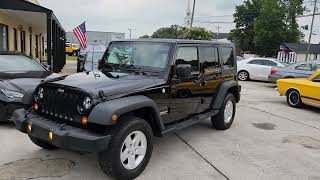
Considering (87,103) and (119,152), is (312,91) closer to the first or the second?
(119,152)

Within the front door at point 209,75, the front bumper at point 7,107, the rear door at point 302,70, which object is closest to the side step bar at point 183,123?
the front door at point 209,75

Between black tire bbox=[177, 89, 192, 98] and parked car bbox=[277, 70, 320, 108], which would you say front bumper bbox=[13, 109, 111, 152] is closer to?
black tire bbox=[177, 89, 192, 98]

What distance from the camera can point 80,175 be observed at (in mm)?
4664

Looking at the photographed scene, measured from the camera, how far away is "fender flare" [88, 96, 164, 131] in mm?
4051

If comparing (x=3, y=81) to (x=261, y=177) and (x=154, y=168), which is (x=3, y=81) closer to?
(x=154, y=168)

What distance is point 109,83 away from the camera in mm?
4664

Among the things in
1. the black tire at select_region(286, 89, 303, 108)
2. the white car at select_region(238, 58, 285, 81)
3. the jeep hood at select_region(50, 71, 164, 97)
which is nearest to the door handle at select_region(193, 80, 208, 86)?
the jeep hood at select_region(50, 71, 164, 97)

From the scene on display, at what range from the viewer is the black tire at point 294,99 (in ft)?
34.4

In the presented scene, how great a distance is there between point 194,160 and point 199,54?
194 centimetres

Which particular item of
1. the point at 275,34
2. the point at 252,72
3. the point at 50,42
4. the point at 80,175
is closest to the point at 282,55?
the point at 275,34

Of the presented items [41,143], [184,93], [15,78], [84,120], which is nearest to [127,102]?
[84,120]

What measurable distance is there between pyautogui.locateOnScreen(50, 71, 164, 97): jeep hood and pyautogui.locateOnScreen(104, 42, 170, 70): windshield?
35 cm

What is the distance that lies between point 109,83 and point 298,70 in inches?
468

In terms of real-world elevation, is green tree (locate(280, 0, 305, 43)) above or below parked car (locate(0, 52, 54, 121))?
above
